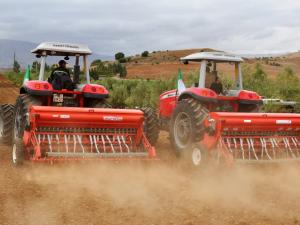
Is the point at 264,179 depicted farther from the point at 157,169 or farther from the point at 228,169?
the point at 157,169

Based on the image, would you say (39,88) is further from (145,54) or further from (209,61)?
(145,54)

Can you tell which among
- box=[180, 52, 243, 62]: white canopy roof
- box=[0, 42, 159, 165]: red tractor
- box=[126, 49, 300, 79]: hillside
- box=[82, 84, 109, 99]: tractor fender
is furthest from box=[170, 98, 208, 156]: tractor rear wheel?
box=[126, 49, 300, 79]: hillside

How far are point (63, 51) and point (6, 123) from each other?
179cm

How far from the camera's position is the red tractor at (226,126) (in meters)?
6.76

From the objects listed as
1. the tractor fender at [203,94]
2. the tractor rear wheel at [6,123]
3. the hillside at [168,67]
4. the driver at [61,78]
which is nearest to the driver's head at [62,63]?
the driver at [61,78]

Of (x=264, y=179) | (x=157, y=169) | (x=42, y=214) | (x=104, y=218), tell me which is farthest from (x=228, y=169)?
(x=42, y=214)

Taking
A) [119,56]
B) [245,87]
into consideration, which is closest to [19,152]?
[245,87]

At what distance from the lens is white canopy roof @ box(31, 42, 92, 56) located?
8094 mm

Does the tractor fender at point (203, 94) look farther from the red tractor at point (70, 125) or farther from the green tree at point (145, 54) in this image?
the green tree at point (145, 54)

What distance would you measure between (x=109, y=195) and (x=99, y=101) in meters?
3.21

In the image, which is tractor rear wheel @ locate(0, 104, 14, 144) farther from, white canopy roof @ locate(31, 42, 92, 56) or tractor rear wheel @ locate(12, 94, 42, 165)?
white canopy roof @ locate(31, 42, 92, 56)

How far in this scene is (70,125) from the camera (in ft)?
22.7

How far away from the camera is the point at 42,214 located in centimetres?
445

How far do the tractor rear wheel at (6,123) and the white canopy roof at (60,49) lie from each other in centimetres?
124
